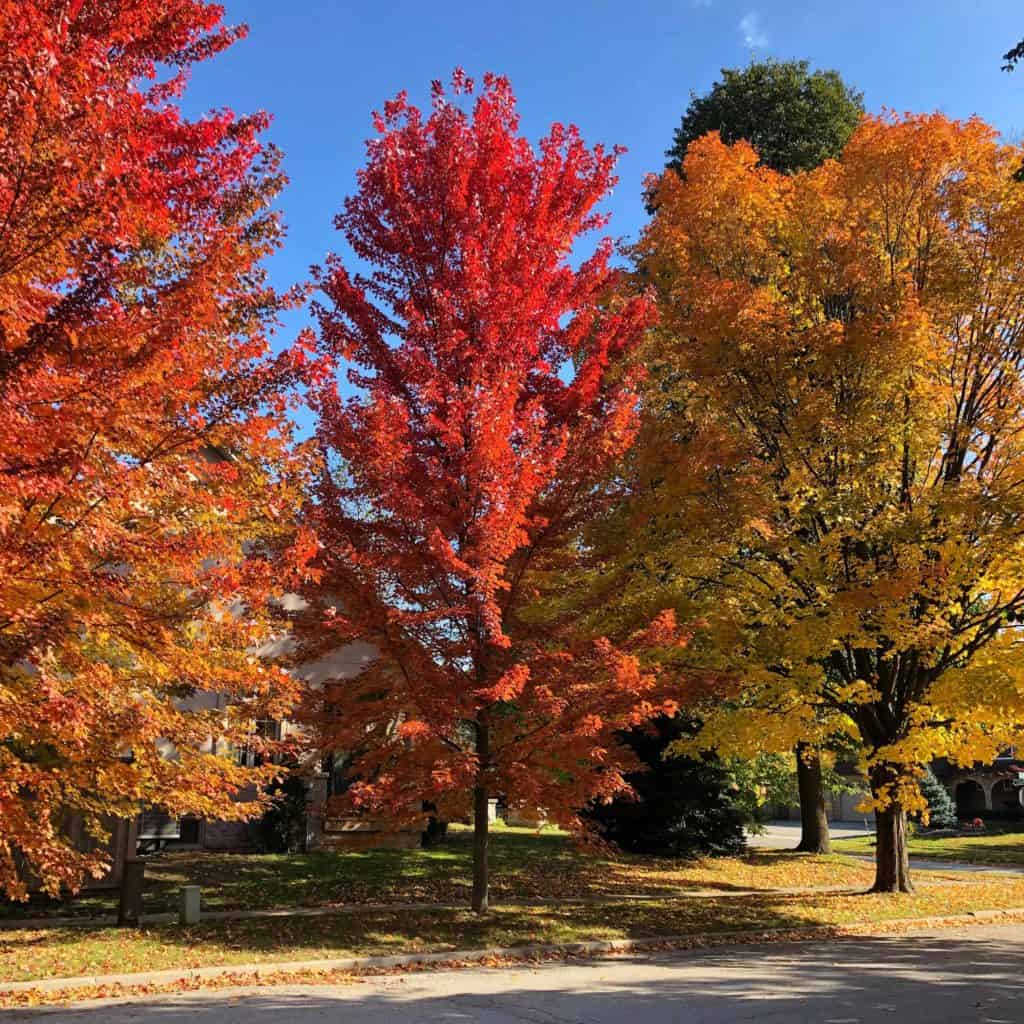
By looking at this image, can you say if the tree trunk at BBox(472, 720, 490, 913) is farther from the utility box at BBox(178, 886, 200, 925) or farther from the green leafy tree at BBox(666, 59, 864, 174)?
the green leafy tree at BBox(666, 59, 864, 174)

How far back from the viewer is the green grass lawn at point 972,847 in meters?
27.8

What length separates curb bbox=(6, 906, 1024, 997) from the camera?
336 inches

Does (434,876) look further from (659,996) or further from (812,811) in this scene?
(812,811)

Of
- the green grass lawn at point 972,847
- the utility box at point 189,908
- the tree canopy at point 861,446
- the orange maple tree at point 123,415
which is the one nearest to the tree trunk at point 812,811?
the green grass lawn at point 972,847

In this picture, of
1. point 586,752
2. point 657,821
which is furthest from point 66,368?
point 657,821

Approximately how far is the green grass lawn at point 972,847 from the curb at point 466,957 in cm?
1512

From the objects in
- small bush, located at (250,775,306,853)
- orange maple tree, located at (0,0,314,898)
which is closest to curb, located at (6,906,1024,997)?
orange maple tree, located at (0,0,314,898)

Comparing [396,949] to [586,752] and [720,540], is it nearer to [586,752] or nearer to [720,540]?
[586,752]

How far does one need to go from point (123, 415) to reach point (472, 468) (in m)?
4.98

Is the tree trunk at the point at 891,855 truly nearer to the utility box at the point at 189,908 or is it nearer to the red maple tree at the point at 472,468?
the red maple tree at the point at 472,468

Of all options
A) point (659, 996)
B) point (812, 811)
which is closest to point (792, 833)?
point (812, 811)

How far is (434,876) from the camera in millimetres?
16266

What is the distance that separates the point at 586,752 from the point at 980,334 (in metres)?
9.77

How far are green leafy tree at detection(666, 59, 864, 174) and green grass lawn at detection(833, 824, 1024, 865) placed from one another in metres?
22.6
